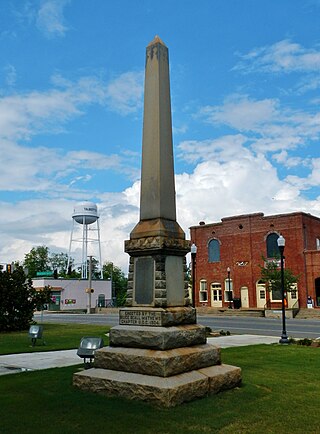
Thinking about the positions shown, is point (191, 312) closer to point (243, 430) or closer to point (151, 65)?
point (243, 430)

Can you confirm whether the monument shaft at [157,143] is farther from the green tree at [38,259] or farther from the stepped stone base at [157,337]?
the green tree at [38,259]

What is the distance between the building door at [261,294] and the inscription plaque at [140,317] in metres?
41.3

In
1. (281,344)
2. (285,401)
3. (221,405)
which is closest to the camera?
(221,405)

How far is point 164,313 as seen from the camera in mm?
7684

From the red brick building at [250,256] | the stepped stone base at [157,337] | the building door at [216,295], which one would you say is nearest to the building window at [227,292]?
the red brick building at [250,256]

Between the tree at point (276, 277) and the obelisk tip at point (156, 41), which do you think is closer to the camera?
the obelisk tip at point (156, 41)

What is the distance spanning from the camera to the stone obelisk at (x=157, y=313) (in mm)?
7070

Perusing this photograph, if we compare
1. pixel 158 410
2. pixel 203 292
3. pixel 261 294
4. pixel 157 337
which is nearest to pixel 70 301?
pixel 203 292

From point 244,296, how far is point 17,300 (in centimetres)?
3042

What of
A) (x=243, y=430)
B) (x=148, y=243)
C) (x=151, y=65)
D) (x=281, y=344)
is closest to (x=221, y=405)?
(x=243, y=430)

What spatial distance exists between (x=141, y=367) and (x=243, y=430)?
2.12m

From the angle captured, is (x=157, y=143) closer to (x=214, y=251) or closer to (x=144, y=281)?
(x=144, y=281)

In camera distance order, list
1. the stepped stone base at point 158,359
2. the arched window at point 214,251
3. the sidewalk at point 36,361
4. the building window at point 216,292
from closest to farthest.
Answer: the stepped stone base at point 158,359 < the sidewalk at point 36,361 < the building window at point 216,292 < the arched window at point 214,251

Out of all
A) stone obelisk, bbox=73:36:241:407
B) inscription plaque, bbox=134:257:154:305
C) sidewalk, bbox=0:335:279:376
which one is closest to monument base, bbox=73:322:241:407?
stone obelisk, bbox=73:36:241:407
